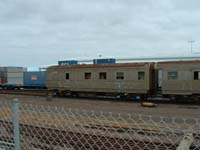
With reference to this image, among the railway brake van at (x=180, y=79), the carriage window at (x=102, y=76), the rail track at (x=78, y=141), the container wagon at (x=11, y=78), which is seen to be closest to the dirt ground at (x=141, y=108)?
the railway brake van at (x=180, y=79)

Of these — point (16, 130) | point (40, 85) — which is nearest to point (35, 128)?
point (16, 130)

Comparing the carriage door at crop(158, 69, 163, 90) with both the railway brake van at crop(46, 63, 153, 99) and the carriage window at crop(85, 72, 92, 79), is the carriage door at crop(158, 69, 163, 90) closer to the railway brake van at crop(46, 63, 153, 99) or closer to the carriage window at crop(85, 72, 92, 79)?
the railway brake van at crop(46, 63, 153, 99)

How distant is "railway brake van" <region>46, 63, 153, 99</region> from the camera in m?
23.6

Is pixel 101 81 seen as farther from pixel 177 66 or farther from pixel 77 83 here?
pixel 177 66

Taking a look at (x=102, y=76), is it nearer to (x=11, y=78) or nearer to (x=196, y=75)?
(x=196, y=75)

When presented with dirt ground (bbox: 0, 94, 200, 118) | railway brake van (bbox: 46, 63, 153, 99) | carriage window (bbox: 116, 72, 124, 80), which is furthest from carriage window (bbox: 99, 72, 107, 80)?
dirt ground (bbox: 0, 94, 200, 118)

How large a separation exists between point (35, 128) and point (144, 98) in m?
15.8

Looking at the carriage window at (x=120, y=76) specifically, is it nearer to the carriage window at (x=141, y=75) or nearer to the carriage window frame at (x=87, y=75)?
the carriage window at (x=141, y=75)

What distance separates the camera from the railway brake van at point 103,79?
77.4 feet

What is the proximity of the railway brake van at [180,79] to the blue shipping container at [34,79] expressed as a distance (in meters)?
16.3

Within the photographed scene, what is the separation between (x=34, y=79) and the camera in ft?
118

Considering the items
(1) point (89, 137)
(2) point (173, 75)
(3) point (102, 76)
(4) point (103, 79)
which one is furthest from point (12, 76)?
(1) point (89, 137)

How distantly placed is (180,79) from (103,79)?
6.42 m

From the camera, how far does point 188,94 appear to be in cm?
2197
